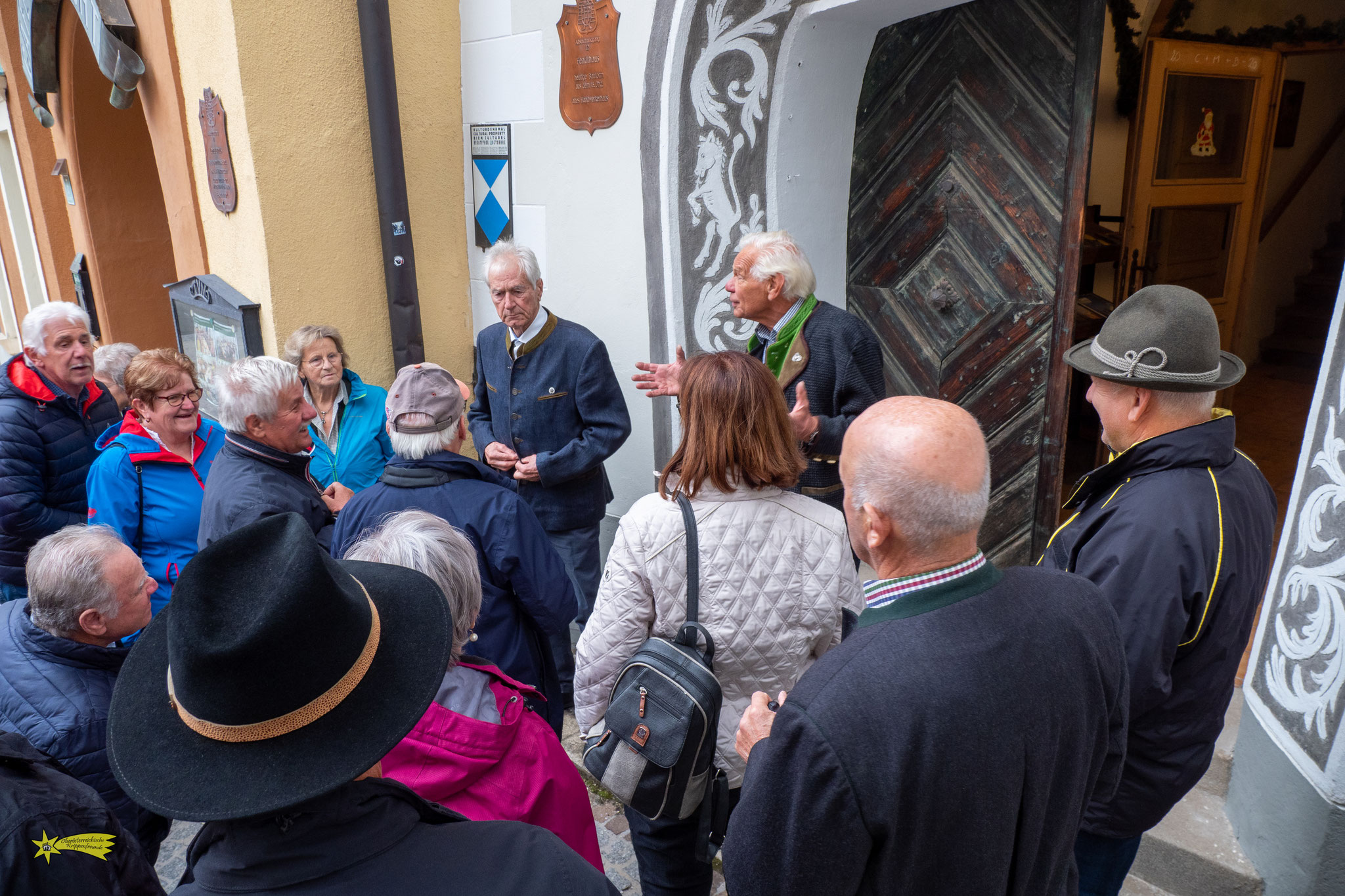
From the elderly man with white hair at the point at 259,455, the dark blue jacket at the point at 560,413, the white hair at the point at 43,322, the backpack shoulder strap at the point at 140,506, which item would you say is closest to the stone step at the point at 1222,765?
the dark blue jacket at the point at 560,413

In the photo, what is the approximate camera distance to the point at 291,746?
1.08m

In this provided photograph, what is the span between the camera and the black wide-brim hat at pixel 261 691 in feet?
3.47

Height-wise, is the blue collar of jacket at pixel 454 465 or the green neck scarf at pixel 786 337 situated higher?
the green neck scarf at pixel 786 337

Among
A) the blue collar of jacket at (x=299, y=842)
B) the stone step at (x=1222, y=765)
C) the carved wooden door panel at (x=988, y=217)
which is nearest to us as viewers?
the blue collar of jacket at (x=299, y=842)

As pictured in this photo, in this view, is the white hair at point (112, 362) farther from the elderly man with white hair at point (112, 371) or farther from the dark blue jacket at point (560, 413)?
the dark blue jacket at point (560, 413)

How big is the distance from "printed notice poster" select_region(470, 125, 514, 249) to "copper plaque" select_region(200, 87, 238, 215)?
1.14 meters

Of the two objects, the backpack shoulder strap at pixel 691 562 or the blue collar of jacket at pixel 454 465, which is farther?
the blue collar of jacket at pixel 454 465

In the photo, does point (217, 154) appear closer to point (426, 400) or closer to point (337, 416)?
point (337, 416)

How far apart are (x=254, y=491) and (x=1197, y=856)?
2.81 metres

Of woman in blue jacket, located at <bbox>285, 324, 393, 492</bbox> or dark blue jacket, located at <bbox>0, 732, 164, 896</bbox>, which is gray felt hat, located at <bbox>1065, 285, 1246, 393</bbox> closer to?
dark blue jacket, located at <bbox>0, 732, 164, 896</bbox>

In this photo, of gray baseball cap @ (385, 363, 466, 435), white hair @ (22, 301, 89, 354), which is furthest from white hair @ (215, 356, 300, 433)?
white hair @ (22, 301, 89, 354)

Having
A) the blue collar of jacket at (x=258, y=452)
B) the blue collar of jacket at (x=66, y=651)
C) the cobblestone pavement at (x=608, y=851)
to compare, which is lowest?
the cobblestone pavement at (x=608, y=851)

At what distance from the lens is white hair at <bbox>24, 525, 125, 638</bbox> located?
1875mm

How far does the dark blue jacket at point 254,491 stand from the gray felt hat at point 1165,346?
210 cm
